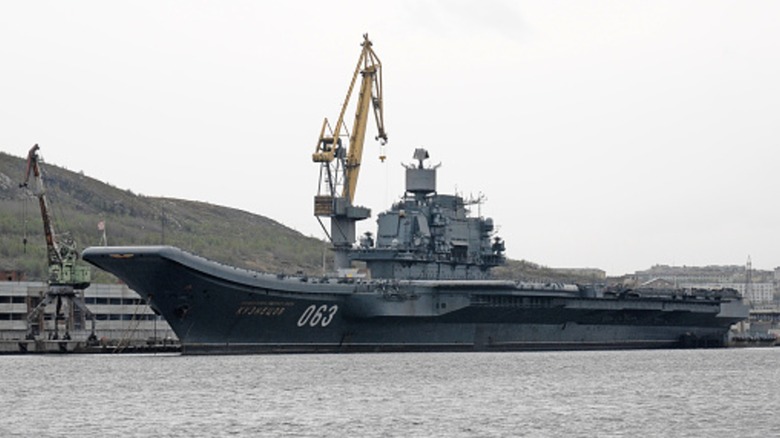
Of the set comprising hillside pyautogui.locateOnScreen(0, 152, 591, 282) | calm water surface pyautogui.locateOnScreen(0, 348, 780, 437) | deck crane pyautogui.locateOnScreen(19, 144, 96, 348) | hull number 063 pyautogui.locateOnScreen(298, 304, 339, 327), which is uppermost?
hillside pyautogui.locateOnScreen(0, 152, 591, 282)

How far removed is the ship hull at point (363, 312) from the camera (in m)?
55.5

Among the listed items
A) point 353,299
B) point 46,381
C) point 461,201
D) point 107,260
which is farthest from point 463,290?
point 46,381

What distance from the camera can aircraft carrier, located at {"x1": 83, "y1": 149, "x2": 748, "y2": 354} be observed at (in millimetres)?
56000

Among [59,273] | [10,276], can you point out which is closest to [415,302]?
[59,273]

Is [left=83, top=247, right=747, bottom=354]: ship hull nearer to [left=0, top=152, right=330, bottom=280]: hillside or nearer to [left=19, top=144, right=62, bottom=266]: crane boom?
[left=19, top=144, right=62, bottom=266]: crane boom

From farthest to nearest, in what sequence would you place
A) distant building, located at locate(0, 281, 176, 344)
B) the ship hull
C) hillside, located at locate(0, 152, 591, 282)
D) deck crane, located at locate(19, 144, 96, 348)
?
hillside, located at locate(0, 152, 591, 282) → distant building, located at locate(0, 281, 176, 344) → deck crane, located at locate(19, 144, 96, 348) → the ship hull

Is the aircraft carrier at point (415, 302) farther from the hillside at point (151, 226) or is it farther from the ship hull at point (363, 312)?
the hillside at point (151, 226)

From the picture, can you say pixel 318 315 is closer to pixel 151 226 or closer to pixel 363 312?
pixel 363 312

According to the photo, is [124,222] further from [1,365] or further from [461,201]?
[1,365]

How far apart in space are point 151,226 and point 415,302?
3617 inches

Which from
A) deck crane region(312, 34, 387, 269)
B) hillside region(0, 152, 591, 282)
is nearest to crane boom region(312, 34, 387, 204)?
deck crane region(312, 34, 387, 269)

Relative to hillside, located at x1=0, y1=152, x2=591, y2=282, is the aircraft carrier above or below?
below

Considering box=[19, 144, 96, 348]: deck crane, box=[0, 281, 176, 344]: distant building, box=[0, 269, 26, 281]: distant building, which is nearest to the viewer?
box=[19, 144, 96, 348]: deck crane

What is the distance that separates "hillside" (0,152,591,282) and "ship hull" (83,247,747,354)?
49.1 meters
